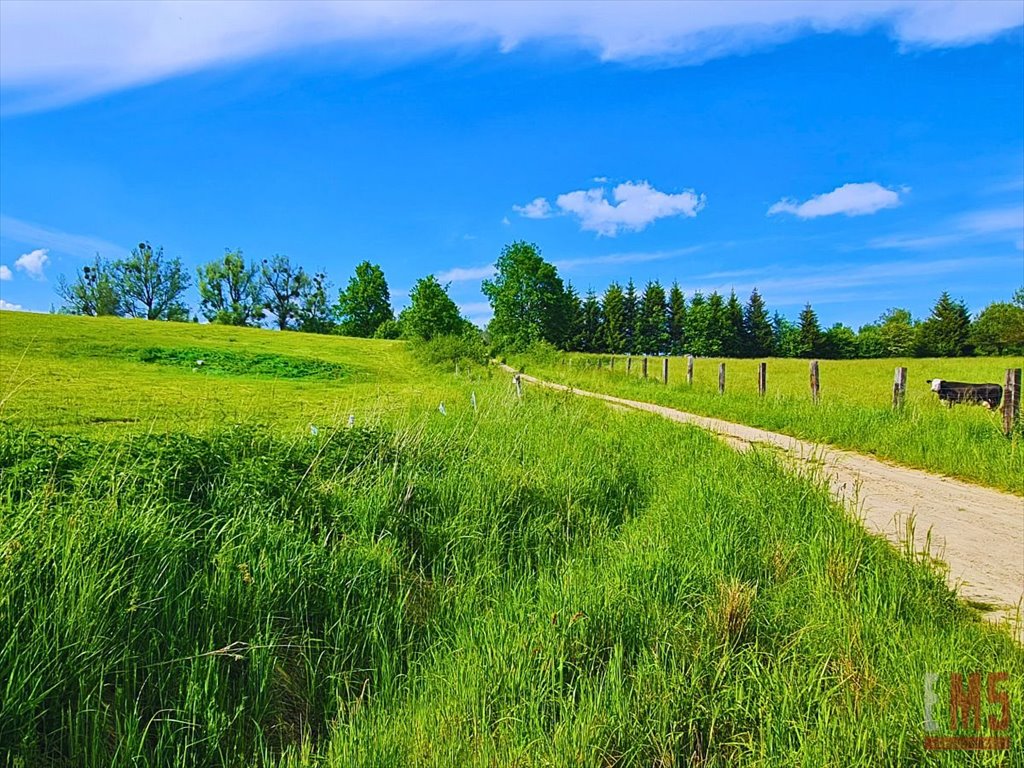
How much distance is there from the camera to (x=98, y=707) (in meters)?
2.71

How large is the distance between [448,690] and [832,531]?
11.1 ft

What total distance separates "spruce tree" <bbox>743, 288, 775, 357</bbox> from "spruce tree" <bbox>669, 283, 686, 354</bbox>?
9.42 m

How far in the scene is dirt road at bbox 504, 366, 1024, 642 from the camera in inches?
168

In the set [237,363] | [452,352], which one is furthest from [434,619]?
[452,352]

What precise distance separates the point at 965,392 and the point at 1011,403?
481cm

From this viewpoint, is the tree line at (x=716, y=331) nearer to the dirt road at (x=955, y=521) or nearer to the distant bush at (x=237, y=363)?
the distant bush at (x=237, y=363)

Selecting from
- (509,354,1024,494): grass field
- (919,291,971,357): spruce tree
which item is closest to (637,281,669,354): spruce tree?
(919,291,971,357): spruce tree

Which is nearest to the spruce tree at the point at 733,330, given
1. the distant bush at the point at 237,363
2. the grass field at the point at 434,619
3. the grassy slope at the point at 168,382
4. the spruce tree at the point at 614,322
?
the spruce tree at the point at 614,322

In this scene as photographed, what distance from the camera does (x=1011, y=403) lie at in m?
9.49

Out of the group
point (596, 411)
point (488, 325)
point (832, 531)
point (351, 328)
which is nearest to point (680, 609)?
point (832, 531)

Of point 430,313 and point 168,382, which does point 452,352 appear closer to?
point 430,313

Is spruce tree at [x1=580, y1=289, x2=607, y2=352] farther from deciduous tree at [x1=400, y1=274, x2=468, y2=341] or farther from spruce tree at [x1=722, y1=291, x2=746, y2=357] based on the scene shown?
deciduous tree at [x1=400, y1=274, x2=468, y2=341]

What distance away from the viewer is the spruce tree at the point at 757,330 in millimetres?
89625

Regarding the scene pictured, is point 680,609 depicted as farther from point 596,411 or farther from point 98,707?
point 596,411
